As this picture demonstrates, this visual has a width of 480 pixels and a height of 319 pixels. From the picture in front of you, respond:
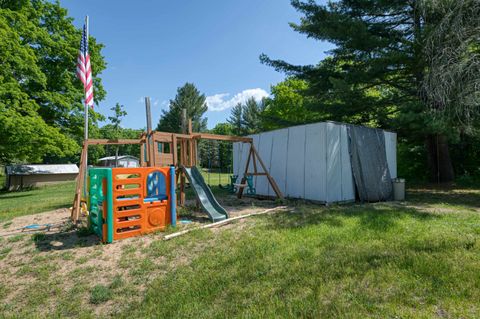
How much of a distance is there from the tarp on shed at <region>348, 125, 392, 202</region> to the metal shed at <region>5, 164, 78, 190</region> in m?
23.7

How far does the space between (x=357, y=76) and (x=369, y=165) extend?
3488 mm

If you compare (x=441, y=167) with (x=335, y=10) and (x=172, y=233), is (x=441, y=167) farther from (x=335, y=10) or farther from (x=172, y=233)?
(x=172, y=233)

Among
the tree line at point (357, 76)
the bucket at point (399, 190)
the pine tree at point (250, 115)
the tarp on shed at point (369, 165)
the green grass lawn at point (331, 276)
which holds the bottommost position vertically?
the green grass lawn at point (331, 276)

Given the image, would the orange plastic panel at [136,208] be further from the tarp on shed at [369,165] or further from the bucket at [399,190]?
the bucket at [399,190]

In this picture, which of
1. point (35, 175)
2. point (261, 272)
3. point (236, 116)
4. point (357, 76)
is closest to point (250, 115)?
point (236, 116)

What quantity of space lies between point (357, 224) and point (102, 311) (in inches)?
178

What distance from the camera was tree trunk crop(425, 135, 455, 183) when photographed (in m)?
11.9

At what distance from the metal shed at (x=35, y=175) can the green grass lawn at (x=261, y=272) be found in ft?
65.0

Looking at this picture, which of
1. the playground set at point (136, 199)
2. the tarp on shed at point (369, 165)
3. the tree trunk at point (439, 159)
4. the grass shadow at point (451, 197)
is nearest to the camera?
the playground set at point (136, 199)

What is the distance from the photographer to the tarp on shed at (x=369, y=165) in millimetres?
8289

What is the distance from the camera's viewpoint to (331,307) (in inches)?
94.9

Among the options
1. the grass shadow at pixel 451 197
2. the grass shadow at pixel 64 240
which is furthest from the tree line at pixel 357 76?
the grass shadow at pixel 64 240

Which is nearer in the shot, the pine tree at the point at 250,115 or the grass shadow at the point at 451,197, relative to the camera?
the grass shadow at the point at 451,197

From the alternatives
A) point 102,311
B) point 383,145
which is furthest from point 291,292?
point 383,145
